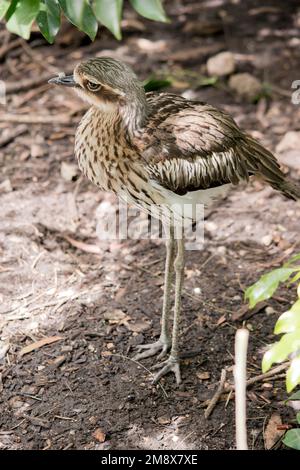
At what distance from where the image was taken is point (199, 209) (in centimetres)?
353

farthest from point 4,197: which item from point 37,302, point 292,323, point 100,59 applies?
point 292,323

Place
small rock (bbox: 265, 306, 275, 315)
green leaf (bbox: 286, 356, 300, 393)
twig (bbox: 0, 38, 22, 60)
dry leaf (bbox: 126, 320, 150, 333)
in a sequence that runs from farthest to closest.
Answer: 1. twig (bbox: 0, 38, 22, 60)
2. small rock (bbox: 265, 306, 275, 315)
3. dry leaf (bbox: 126, 320, 150, 333)
4. green leaf (bbox: 286, 356, 300, 393)

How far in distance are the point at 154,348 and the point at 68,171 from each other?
1671 millimetres

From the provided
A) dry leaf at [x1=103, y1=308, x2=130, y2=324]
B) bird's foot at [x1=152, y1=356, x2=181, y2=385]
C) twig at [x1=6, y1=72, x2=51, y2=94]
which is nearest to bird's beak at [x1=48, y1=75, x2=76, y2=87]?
dry leaf at [x1=103, y1=308, x2=130, y2=324]

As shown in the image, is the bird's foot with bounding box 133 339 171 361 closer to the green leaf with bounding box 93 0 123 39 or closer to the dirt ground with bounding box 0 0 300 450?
the dirt ground with bounding box 0 0 300 450

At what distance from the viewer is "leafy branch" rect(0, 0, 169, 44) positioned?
2.10 meters

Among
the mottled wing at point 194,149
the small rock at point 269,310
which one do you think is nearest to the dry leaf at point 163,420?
the small rock at point 269,310

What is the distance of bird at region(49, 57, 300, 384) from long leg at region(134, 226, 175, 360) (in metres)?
0.11

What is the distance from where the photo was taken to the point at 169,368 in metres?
3.64

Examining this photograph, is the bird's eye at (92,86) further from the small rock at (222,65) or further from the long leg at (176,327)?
the small rock at (222,65)

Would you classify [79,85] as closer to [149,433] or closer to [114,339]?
[114,339]

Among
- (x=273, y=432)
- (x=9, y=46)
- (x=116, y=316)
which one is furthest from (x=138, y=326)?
(x=9, y=46)

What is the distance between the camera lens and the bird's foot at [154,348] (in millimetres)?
3727

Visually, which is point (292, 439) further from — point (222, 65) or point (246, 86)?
point (222, 65)
